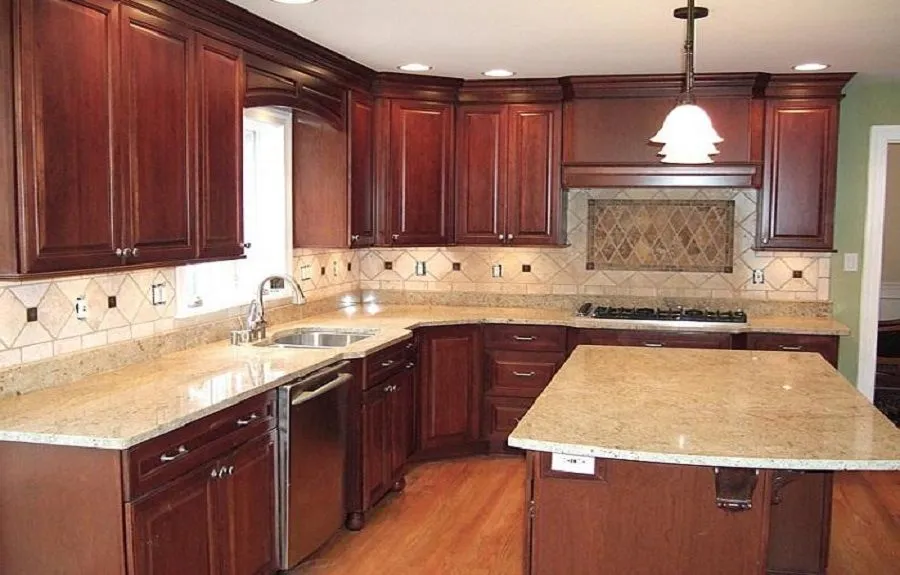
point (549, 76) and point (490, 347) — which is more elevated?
point (549, 76)

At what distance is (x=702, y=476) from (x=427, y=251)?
347cm

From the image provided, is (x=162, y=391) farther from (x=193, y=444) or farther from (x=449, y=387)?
(x=449, y=387)

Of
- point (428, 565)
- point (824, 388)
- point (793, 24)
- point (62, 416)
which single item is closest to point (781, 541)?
point (824, 388)

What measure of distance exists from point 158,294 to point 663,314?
294 centimetres

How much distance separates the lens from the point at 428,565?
356cm

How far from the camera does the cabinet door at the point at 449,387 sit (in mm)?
4859

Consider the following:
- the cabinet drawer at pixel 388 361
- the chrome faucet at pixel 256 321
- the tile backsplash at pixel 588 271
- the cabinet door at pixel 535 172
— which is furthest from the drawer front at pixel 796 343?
the chrome faucet at pixel 256 321

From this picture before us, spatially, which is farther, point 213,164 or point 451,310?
point 451,310

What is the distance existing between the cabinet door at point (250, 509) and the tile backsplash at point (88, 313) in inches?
29.0

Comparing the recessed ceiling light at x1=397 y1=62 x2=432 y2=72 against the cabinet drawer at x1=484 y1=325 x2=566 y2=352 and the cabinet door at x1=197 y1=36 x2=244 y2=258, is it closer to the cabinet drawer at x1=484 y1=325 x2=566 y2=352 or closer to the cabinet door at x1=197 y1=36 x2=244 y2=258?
the cabinet door at x1=197 y1=36 x2=244 y2=258

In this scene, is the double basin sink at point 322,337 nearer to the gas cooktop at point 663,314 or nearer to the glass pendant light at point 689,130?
the gas cooktop at point 663,314

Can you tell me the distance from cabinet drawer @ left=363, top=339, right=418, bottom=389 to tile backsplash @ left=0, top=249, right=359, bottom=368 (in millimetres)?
717

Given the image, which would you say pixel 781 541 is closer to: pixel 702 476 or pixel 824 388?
pixel 824 388

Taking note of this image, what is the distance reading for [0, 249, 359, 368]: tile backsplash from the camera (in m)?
2.76
